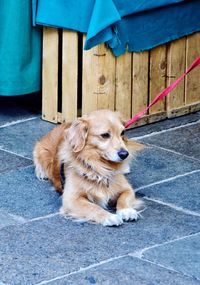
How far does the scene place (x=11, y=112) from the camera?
Result: 305 inches

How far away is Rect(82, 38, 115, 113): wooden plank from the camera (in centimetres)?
706

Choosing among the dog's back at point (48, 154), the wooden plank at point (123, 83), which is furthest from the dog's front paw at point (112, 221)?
the wooden plank at point (123, 83)

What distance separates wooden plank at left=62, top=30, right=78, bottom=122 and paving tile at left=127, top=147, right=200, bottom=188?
0.73 metres

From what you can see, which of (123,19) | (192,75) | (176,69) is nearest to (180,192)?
(123,19)

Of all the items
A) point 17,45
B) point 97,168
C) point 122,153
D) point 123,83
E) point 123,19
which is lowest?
point 97,168

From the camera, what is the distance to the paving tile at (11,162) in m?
6.62

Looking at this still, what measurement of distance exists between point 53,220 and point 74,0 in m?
1.95

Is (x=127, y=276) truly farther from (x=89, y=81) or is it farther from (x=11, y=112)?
(x=11, y=112)

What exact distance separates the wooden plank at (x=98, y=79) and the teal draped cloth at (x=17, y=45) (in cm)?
51

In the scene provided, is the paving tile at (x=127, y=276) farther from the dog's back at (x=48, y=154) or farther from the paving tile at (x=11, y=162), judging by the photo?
the paving tile at (x=11, y=162)

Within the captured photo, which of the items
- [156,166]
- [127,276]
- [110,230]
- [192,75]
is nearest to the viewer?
[127,276]

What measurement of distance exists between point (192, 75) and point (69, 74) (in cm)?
107

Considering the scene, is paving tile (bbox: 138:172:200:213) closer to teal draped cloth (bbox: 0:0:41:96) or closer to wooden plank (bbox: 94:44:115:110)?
wooden plank (bbox: 94:44:115:110)

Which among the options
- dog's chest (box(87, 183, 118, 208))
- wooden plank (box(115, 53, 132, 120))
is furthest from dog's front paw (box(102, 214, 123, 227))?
wooden plank (box(115, 53, 132, 120))
